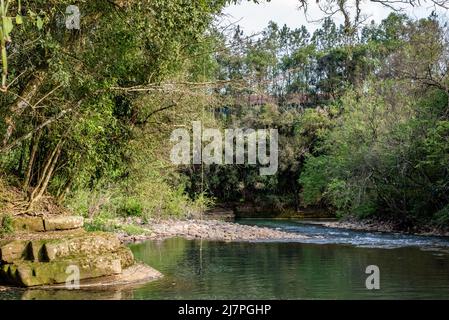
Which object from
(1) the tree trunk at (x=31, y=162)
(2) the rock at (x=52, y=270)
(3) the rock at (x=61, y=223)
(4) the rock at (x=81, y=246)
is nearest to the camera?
(2) the rock at (x=52, y=270)

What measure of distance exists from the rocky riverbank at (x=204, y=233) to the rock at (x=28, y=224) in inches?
375

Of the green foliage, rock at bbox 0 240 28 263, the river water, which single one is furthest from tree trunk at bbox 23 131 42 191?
the river water

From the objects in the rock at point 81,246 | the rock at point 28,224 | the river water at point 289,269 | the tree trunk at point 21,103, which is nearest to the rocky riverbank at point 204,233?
the river water at point 289,269

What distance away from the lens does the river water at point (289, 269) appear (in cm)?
1146

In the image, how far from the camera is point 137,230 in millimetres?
25359

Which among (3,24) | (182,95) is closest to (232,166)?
(182,95)

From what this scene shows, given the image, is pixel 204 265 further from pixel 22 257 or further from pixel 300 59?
pixel 300 59

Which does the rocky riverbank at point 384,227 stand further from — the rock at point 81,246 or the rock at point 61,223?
the rock at point 61,223

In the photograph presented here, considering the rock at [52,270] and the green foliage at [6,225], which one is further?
the green foliage at [6,225]

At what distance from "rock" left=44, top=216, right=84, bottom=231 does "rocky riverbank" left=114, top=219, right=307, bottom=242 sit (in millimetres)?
9036

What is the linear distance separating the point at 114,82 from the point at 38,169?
11.3ft
